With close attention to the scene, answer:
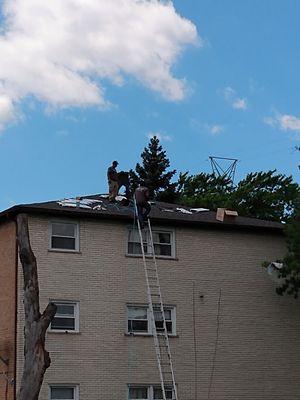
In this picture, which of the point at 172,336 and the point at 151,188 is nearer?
the point at 172,336

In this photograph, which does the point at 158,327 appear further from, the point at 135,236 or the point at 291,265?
the point at 291,265

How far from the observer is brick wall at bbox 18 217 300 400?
27.1m

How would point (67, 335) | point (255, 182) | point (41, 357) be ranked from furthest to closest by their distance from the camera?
point (255, 182) → point (67, 335) → point (41, 357)

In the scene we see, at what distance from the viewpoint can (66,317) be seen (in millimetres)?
27172

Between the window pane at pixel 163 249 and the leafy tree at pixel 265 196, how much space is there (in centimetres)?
2183

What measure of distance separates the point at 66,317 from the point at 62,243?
90.8 inches

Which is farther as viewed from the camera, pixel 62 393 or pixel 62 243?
pixel 62 243

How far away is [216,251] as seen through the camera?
2995 cm

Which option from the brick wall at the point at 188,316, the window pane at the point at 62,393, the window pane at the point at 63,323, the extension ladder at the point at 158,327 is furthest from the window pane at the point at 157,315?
the window pane at the point at 62,393

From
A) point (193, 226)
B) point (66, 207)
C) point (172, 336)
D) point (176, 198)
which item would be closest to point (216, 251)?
point (193, 226)

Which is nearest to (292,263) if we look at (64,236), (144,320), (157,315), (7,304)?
(157,315)

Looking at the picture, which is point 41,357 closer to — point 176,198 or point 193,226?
point 193,226

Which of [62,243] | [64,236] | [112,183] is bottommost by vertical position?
[62,243]

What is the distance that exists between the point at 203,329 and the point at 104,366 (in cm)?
369
